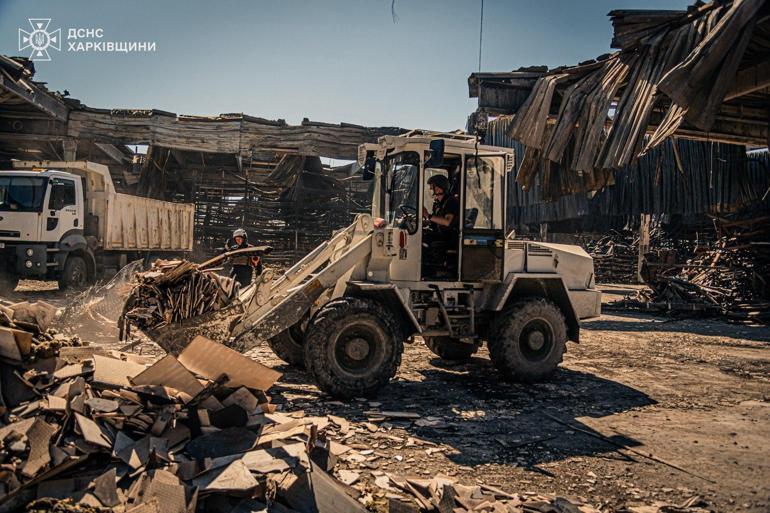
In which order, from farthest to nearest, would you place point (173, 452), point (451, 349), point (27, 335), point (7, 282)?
point (7, 282), point (451, 349), point (27, 335), point (173, 452)

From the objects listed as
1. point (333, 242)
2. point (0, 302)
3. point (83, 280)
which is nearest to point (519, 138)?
point (333, 242)

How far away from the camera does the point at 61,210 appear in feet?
42.3

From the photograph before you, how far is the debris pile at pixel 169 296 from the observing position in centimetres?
553

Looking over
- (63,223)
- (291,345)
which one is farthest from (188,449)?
(63,223)

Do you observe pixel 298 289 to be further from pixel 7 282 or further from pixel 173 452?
pixel 7 282

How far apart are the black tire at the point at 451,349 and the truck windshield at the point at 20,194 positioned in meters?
10.0

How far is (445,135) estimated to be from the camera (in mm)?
6965

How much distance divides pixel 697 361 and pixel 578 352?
177 cm

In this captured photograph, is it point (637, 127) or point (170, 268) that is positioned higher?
point (637, 127)

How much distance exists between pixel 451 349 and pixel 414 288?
2097 mm

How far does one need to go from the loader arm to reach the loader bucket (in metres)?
0.11

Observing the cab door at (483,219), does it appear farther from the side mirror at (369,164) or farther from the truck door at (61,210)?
the truck door at (61,210)

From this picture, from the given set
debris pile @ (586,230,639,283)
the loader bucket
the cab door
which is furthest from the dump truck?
debris pile @ (586,230,639,283)

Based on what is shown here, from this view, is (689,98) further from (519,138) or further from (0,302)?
(0,302)
